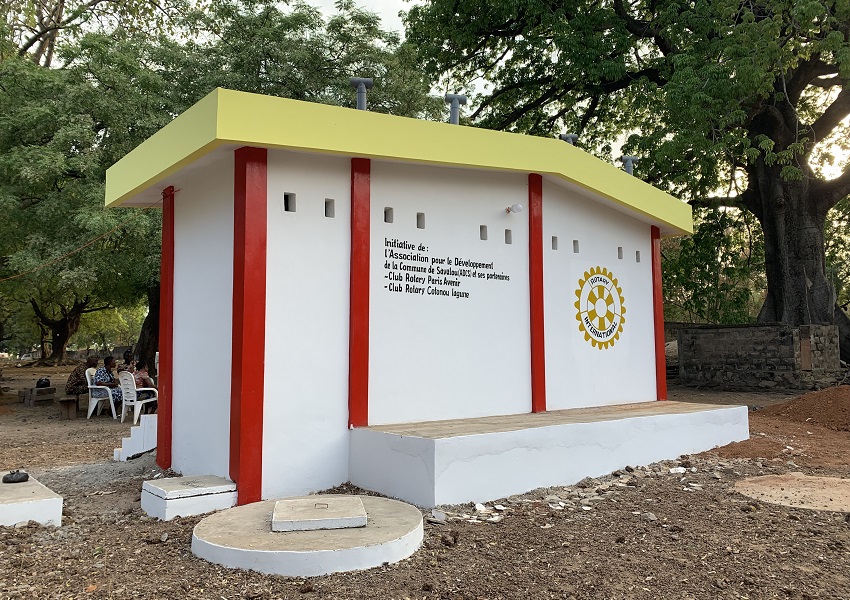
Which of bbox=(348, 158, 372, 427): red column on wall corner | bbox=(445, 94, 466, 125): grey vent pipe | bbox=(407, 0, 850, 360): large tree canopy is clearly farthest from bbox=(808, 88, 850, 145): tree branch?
bbox=(348, 158, 372, 427): red column on wall corner

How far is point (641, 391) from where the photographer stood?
32.3 feet

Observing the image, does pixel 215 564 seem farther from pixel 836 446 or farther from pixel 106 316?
pixel 106 316

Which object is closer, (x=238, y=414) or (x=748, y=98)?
(x=238, y=414)

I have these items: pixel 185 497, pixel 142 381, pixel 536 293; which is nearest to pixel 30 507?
pixel 185 497

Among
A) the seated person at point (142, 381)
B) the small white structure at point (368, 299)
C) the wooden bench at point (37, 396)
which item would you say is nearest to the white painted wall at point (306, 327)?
the small white structure at point (368, 299)

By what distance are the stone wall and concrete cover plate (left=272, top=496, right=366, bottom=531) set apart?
14.0 meters

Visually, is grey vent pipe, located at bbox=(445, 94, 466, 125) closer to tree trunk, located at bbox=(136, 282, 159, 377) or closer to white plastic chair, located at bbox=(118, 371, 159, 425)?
white plastic chair, located at bbox=(118, 371, 159, 425)

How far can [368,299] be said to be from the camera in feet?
22.3

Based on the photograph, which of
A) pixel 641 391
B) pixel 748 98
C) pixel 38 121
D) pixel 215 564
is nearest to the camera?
pixel 215 564

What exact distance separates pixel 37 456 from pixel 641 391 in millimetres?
8442

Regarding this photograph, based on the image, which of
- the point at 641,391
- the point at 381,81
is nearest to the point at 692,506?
the point at 641,391

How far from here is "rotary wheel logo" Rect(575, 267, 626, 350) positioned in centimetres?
892

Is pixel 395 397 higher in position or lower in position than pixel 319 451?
higher

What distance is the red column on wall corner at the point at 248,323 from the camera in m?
5.92
